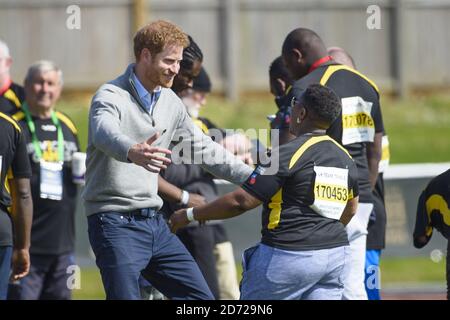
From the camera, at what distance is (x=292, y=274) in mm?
6570

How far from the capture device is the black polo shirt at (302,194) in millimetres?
A: 6570

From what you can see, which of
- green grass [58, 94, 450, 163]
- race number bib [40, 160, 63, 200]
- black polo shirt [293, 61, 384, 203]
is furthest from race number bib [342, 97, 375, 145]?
green grass [58, 94, 450, 163]

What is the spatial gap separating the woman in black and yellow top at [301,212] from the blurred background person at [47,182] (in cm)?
321

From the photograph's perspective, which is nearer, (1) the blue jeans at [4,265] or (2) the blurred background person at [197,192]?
(1) the blue jeans at [4,265]

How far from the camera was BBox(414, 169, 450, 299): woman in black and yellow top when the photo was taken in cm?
743

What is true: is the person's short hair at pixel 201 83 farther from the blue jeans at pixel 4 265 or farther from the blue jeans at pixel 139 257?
the blue jeans at pixel 4 265

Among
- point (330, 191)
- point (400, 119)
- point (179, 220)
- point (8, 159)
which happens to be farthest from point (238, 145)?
point (400, 119)

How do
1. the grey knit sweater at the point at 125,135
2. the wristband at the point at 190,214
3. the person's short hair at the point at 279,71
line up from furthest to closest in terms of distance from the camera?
the person's short hair at the point at 279,71, the wristband at the point at 190,214, the grey knit sweater at the point at 125,135

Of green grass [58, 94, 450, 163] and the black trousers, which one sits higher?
green grass [58, 94, 450, 163]

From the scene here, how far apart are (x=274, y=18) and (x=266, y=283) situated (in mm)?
13306

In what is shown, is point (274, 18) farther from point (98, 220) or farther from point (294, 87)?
point (98, 220)

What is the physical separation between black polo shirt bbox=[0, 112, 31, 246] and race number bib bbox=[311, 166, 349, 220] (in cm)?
211

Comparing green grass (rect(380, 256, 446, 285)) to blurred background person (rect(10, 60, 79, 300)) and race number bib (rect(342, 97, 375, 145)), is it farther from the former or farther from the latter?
race number bib (rect(342, 97, 375, 145))

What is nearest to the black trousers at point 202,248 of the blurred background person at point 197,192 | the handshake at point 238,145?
the blurred background person at point 197,192
